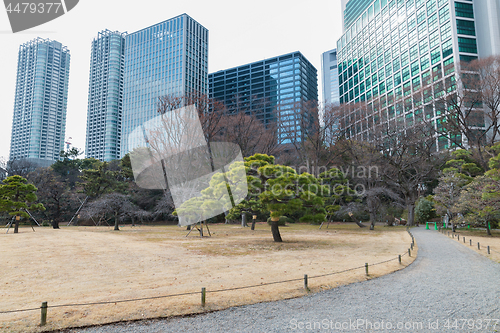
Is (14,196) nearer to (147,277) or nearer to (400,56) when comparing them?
(147,277)

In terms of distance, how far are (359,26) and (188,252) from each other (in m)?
74.2

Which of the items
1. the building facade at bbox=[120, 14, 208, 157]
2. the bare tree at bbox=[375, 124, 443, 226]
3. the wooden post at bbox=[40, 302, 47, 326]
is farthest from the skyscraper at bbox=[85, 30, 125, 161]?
the wooden post at bbox=[40, 302, 47, 326]

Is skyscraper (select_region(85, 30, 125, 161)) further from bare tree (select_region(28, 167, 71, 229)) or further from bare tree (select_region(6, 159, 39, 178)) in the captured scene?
bare tree (select_region(28, 167, 71, 229))

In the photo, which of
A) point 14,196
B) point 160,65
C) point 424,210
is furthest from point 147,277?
point 160,65

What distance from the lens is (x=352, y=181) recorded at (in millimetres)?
31625

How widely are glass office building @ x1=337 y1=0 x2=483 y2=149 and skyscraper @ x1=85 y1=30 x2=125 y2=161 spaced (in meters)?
70.7

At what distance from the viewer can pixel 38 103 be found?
9031cm

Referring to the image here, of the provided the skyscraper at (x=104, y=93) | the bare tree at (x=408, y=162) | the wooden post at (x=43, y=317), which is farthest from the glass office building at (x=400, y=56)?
the skyscraper at (x=104, y=93)

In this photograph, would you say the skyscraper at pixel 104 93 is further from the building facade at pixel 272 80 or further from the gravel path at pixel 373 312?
the gravel path at pixel 373 312

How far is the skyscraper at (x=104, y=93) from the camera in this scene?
297 feet

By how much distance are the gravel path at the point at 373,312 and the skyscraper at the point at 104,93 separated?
92.4 metres

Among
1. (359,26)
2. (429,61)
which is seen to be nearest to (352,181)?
Result: (429,61)

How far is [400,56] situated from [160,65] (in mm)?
54034

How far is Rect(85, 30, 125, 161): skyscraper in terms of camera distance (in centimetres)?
9050
